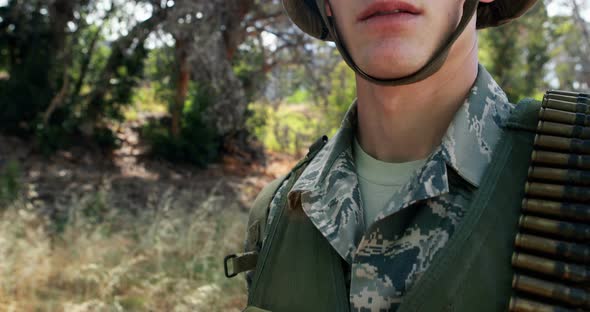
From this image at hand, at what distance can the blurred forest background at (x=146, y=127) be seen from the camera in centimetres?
546

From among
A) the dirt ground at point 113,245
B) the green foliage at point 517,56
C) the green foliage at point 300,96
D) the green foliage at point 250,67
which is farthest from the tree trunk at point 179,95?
the green foliage at point 517,56

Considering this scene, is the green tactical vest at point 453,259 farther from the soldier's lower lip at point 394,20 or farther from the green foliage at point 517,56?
the green foliage at point 517,56

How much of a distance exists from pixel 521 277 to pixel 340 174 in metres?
0.56

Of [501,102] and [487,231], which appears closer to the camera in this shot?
[487,231]

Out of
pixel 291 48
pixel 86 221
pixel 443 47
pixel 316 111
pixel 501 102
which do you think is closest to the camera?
pixel 443 47

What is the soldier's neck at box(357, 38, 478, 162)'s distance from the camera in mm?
1310

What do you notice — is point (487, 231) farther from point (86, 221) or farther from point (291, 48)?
point (291, 48)

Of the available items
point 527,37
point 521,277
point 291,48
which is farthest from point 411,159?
point 527,37

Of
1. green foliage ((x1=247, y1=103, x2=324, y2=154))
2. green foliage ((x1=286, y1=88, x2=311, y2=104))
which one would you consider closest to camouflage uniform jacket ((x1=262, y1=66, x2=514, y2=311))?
green foliage ((x1=286, y1=88, x2=311, y2=104))

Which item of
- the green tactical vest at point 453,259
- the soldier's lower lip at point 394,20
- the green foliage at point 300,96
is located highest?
the green foliage at point 300,96

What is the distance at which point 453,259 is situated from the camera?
1053 millimetres

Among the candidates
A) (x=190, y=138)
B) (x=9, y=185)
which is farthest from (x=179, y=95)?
(x=9, y=185)

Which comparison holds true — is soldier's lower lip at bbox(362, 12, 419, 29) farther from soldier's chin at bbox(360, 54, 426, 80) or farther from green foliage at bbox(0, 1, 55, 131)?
green foliage at bbox(0, 1, 55, 131)

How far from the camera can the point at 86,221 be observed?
21.3 ft
